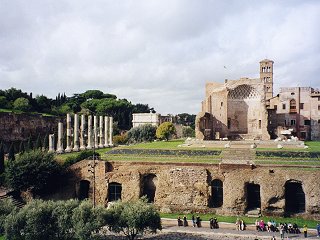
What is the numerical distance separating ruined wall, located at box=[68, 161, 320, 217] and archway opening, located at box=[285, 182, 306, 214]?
1.11 metres

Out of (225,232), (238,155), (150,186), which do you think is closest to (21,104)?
(150,186)

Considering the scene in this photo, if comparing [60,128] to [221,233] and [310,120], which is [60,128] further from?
[310,120]

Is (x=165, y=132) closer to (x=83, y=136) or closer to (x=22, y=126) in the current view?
(x=83, y=136)

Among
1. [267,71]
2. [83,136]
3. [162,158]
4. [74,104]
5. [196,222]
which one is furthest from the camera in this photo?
[74,104]

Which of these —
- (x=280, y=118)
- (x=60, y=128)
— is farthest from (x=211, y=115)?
(x=60, y=128)

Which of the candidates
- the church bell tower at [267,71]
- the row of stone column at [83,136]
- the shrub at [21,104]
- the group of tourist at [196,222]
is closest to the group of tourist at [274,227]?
the group of tourist at [196,222]

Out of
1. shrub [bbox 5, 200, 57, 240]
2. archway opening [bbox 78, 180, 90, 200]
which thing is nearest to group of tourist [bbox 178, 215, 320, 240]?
shrub [bbox 5, 200, 57, 240]

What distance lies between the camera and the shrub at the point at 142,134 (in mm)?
65750

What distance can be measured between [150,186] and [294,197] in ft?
37.8

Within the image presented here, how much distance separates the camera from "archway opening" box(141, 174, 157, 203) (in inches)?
1184

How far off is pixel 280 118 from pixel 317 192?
81.3ft

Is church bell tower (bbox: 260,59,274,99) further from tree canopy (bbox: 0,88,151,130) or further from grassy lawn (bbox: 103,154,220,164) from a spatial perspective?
grassy lawn (bbox: 103,154,220,164)

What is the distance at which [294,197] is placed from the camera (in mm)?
27109

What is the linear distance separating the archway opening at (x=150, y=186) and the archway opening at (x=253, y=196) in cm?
770
